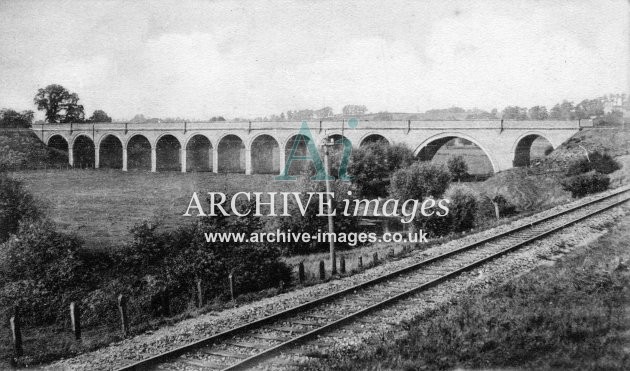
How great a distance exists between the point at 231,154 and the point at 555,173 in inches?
1340

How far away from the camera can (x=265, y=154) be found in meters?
51.4

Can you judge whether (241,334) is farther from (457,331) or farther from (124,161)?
(124,161)

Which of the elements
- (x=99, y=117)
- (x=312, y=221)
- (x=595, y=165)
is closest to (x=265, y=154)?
(x=99, y=117)

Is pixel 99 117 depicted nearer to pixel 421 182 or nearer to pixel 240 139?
pixel 240 139

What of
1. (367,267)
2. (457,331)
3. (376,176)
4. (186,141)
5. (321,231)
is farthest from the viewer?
(186,141)

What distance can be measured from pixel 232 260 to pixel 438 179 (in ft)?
52.2

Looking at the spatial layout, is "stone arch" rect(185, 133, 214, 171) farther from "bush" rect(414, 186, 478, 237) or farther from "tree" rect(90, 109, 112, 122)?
"bush" rect(414, 186, 478, 237)

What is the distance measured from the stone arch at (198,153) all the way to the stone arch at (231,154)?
138cm

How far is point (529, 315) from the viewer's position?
8320mm

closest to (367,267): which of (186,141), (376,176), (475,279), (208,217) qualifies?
(475,279)

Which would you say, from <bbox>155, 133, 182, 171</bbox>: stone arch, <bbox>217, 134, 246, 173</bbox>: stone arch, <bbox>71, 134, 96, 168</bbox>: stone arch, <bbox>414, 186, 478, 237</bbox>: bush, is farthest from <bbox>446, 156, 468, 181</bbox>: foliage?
<bbox>71, 134, 96, 168</bbox>: stone arch

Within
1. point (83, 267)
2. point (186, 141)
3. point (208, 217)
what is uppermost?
point (186, 141)

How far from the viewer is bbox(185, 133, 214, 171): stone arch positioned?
5191 cm

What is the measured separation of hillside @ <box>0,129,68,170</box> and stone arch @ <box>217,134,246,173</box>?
15.9 meters
